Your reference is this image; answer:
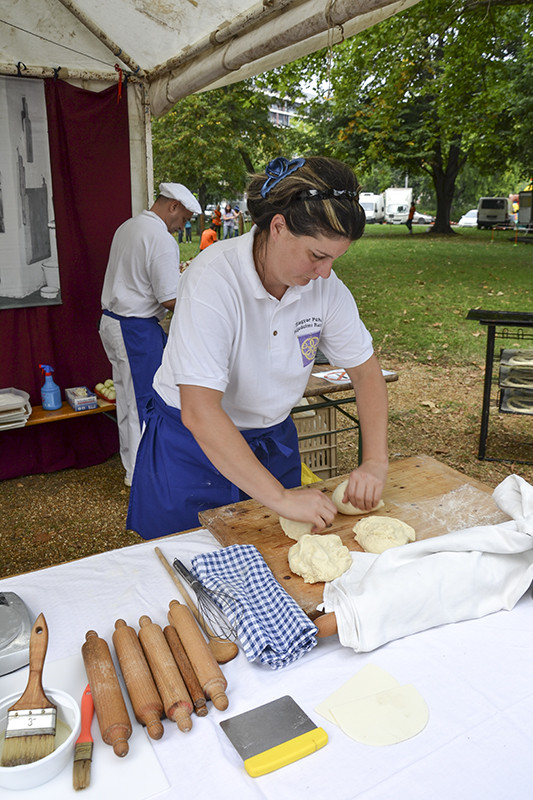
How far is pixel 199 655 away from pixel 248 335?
0.90m

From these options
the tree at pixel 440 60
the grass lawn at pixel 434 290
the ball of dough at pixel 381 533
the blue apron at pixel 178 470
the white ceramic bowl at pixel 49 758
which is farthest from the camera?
the grass lawn at pixel 434 290

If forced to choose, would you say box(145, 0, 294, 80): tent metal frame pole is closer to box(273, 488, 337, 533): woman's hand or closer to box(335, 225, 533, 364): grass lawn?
box(273, 488, 337, 533): woman's hand

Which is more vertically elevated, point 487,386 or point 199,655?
point 199,655

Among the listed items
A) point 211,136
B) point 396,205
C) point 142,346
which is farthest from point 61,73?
point 396,205

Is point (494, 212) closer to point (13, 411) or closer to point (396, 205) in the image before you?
point (396, 205)

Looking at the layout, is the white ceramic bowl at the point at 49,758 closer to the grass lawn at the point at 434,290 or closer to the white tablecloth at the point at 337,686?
the white tablecloth at the point at 337,686

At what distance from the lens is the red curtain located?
4.09 metres

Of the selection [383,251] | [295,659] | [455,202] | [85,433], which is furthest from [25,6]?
[455,202]

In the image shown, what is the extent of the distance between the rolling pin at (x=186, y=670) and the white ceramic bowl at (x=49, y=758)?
212 mm

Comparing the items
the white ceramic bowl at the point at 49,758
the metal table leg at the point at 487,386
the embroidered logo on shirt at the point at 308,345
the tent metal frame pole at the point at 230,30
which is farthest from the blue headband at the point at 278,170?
the metal table leg at the point at 487,386

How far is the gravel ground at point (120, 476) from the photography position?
3643mm

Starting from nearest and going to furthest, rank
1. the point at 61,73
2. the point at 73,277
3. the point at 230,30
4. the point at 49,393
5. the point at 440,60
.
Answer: the point at 230,30 → the point at 61,73 → the point at 49,393 → the point at 73,277 → the point at 440,60

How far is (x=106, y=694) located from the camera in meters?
1.10

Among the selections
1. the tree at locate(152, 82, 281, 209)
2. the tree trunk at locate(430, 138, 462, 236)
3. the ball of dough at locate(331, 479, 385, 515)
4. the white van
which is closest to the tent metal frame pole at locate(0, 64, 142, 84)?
the ball of dough at locate(331, 479, 385, 515)
